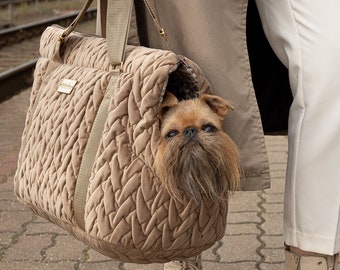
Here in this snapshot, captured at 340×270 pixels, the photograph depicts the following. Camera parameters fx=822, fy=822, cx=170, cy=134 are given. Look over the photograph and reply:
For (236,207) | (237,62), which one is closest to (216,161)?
(237,62)

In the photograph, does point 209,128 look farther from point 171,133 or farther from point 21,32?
point 21,32

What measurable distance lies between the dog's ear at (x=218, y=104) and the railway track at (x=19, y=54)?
25.8 ft

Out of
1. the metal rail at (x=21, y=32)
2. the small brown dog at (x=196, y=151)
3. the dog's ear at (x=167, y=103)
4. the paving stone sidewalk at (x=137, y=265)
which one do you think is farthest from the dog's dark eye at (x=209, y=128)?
the metal rail at (x=21, y=32)

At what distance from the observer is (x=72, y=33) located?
2.71 meters

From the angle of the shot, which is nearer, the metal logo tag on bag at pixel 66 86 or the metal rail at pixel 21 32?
the metal logo tag on bag at pixel 66 86

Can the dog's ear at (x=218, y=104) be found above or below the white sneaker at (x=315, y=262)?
above

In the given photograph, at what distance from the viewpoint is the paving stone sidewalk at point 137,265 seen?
3.91 metres

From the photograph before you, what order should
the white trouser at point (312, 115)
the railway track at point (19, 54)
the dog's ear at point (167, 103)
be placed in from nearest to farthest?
the dog's ear at point (167, 103) → the white trouser at point (312, 115) → the railway track at point (19, 54)

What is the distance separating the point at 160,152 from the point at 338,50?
0.58 metres

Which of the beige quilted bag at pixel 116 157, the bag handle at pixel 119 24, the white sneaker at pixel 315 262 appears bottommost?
the white sneaker at pixel 315 262

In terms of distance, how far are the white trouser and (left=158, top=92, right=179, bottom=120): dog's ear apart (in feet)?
1.31

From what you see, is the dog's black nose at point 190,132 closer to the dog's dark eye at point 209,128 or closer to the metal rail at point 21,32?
the dog's dark eye at point 209,128

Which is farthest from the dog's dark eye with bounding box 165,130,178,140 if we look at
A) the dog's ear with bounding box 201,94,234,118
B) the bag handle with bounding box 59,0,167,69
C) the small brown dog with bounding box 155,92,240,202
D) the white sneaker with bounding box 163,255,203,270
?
the white sneaker with bounding box 163,255,203,270

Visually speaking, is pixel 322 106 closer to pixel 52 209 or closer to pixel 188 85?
pixel 188 85
